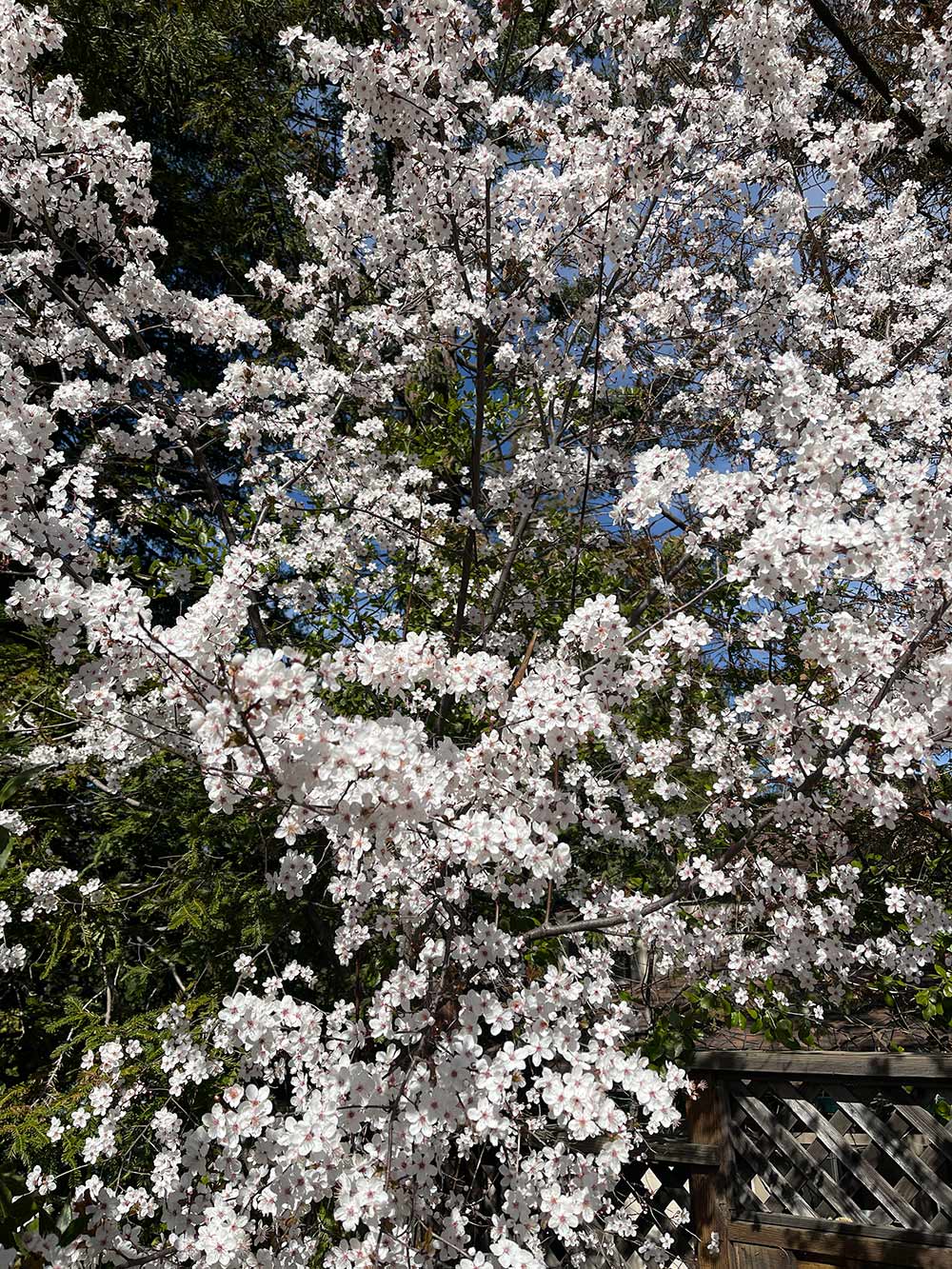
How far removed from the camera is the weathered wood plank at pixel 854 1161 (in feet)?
7.69

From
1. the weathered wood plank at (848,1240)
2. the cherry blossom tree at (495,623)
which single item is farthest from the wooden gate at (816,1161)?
the cherry blossom tree at (495,623)

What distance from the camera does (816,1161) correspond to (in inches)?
99.4

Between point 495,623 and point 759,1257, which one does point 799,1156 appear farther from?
point 495,623

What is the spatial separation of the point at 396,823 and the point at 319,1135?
0.84 m

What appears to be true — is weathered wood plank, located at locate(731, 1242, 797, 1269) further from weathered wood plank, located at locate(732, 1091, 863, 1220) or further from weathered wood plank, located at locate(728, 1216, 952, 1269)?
weathered wood plank, located at locate(732, 1091, 863, 1220)

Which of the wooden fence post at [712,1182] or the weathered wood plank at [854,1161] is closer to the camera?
the weathered wood plank at [854,1161]

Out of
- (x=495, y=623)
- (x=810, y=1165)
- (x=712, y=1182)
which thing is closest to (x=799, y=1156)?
(x=810, y=1165)

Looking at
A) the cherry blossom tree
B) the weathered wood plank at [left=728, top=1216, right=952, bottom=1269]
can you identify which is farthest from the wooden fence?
the cherry blossom tree

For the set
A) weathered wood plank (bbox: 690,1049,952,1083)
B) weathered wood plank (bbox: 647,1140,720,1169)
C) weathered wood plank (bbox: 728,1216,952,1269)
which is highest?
weathered wood plank (bbox: 690,1049,952,1083)

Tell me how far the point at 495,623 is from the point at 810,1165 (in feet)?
7.75

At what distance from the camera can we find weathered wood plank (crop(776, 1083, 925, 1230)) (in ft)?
7.69

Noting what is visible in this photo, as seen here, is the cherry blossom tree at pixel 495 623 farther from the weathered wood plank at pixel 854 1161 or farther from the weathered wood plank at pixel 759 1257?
the weathered wood plank at pixel 854 1161

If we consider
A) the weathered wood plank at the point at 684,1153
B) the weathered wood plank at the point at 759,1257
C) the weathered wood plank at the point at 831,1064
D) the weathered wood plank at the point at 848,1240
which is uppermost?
the weathered wood plank at the point at 831,1064

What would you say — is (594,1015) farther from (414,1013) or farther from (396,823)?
(396,823)
